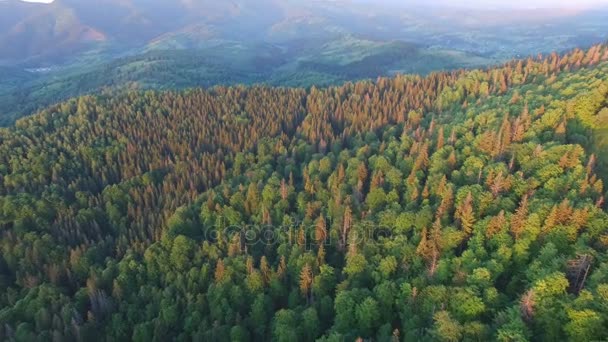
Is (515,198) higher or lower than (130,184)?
higher

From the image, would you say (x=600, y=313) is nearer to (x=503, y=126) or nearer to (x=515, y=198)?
(x=515, y=198)

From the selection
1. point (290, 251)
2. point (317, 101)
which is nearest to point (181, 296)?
point (290, 251)

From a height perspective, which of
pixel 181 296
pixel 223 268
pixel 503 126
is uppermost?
pixel 503 126

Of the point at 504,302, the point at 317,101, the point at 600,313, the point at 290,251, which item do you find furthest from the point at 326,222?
the point at 317,101

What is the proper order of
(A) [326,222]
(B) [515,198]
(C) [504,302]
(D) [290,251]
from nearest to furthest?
(C) [504,302] < (B) [515,198] < (D) [290,251] < (A) [326,222]

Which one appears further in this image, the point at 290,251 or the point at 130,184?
the point at 130,184

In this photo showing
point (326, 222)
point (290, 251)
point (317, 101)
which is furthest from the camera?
point (317, 101)

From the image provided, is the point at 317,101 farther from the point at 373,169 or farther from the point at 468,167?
→ the point at 468,167
